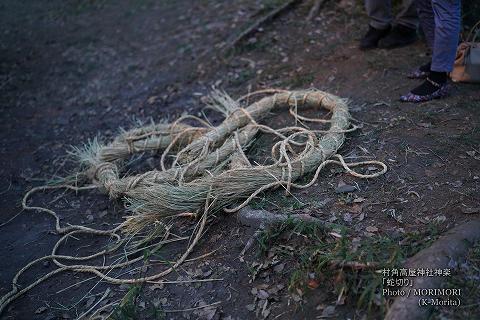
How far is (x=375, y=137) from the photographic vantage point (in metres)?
2.90

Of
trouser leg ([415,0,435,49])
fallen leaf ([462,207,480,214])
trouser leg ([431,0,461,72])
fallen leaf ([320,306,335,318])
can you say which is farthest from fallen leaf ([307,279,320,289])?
trouser leg ([415,0,435,49])

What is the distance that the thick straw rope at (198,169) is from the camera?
2543 mm

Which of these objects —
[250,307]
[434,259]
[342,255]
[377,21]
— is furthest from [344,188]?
[377,21]

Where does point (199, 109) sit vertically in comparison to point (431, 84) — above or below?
below

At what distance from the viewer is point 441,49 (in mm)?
3006

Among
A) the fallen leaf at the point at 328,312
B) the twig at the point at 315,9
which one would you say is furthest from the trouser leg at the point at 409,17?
the fallen leaf at the point at 328,312

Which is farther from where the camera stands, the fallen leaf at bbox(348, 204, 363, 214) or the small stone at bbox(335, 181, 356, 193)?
the small stone at bbox(335, 181, 356, 193)

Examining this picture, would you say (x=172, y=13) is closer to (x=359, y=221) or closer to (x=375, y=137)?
(x=375, y=137)

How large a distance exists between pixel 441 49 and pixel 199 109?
202 cm

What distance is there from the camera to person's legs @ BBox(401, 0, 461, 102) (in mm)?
2924

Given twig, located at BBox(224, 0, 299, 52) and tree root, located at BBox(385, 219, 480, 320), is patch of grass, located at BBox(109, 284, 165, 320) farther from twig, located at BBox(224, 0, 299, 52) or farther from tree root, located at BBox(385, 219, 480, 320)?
twig, located at BBox(224, 0, 299, 52)

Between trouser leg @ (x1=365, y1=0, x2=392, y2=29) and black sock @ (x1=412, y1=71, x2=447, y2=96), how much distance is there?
97 cm

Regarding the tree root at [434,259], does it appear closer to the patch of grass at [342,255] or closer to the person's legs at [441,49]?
the patch of grass at [342,255]

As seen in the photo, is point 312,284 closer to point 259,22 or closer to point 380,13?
point 380,13
